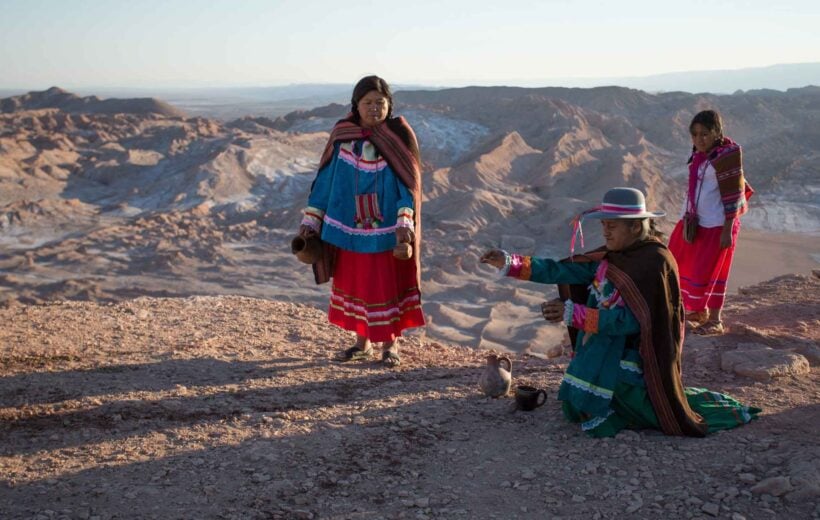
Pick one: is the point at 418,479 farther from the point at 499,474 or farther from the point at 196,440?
the point at 196,440

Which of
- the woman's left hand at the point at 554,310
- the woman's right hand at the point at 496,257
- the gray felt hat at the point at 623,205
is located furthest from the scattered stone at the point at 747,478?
the woman's right hand at the point at 496,257

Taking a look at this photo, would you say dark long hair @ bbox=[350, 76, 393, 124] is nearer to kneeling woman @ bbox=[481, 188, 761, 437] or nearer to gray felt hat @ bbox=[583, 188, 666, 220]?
kneeling woman @ bbox=[481, 188, 761, 437]

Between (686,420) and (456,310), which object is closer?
(686,420)

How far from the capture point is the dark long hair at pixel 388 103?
437cm

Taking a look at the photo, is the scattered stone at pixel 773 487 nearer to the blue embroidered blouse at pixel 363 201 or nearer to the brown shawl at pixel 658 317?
the brown shawl at pixel 658 317

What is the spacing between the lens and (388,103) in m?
4.51

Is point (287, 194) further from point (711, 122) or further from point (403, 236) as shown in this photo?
point (403, 236)

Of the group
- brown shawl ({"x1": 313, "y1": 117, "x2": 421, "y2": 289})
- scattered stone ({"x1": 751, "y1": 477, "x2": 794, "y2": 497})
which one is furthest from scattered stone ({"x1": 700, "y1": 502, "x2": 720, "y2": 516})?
brown shawl ({"x1": 313, "y1": 117, "x2": 421, "y2": 289})

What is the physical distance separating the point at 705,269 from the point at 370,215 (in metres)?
2.48

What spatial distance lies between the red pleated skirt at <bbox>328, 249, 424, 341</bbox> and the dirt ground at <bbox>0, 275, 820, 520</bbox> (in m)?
0.30

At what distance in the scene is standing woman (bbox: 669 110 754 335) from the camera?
16.8 ft

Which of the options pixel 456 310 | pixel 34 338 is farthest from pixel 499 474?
pixel 456 310

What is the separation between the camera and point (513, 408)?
3.91 meters

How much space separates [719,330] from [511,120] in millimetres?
23229
